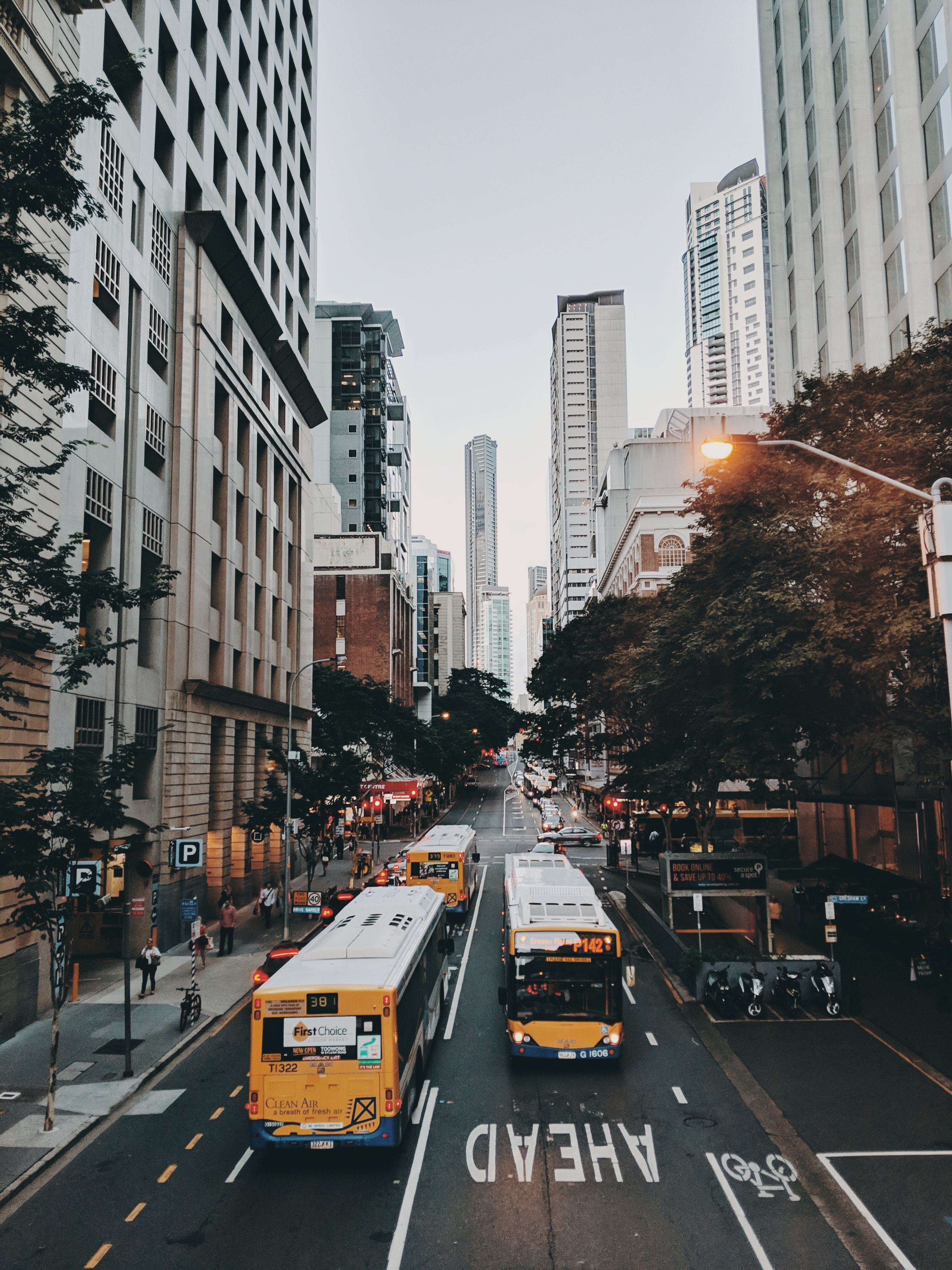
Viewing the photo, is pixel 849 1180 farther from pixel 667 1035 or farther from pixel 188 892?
pixel 188 892

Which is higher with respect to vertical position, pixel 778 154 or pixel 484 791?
pixel 778 154

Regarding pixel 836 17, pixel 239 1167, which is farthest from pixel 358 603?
pixel 239 1167

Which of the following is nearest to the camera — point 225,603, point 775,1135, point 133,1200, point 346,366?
point 133,1200

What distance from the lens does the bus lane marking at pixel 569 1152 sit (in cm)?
1234

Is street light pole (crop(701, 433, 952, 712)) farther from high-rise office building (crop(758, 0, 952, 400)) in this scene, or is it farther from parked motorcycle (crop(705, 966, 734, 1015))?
high-rise office building (crop(758, 0, 952, 400))

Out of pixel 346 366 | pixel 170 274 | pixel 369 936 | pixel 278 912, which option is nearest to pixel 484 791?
pixel 346 366

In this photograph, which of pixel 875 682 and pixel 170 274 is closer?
pixel 875 682

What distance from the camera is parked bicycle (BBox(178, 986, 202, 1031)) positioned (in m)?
19.9

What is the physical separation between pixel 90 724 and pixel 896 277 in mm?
37251

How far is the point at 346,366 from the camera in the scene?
115500 millimetres

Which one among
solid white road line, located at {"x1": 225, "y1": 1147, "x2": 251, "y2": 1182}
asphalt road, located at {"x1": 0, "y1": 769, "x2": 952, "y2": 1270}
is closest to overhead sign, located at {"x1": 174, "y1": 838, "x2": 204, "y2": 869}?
asphalt road, located at {"x1": 0, "y1": 769, "x2": 952, "y2": 1270}

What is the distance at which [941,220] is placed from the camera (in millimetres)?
35844

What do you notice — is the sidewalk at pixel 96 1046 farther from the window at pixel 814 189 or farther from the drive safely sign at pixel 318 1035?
the window at pixel 814 189

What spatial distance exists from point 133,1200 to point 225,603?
26.7 metres
